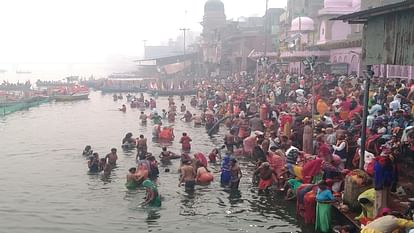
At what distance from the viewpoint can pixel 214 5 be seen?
84.2 meters

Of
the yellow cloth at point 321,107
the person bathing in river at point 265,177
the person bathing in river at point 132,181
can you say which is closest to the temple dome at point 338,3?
the yellow cloth at point 321,107

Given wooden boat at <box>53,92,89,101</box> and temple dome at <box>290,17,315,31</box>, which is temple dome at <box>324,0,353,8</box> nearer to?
temple dome at <box>290,17,315,31</box>

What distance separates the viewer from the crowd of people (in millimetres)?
11180

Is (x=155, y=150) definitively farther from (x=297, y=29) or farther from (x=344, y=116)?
(x=297, y=29)

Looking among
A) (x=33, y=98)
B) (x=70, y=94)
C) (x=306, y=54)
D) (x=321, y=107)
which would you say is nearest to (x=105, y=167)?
(x=321, y=107)

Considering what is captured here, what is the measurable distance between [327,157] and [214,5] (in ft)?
237

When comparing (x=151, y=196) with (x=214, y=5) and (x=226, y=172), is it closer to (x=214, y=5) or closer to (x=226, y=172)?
(x=226, y=172)

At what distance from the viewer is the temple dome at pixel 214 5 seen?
83.9 meters

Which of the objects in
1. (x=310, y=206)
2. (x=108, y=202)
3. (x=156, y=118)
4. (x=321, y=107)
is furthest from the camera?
(x=156, y=118)

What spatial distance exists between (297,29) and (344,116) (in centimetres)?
Answer: 2773

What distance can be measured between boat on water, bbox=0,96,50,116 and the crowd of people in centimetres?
2193

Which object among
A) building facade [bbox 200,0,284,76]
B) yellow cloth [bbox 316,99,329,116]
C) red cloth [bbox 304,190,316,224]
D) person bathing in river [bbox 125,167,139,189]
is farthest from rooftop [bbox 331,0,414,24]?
building facade [bbox 200,0,284,76]

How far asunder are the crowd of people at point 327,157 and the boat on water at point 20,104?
21.9 meters

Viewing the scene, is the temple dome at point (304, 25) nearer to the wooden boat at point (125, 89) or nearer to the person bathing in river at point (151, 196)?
the wooden boat at point (125, 89)
